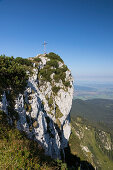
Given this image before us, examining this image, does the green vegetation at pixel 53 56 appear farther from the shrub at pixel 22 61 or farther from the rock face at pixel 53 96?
the shrub at pixel 22 61

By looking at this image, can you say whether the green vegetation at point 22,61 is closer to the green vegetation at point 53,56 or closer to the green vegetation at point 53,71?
the green vegetation at point 53,71

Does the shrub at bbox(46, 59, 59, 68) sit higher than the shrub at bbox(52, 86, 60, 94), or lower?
higher

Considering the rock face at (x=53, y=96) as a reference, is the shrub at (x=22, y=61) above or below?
above

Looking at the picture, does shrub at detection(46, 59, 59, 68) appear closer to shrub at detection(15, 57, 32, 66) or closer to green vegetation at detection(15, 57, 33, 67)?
green vegetation at detection(15, 57, 33, 67)

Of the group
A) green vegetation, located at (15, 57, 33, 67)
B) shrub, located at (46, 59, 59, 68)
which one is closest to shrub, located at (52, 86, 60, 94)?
shrub, located at (46, 59, 59, 68)

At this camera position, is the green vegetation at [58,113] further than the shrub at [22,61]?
Yes

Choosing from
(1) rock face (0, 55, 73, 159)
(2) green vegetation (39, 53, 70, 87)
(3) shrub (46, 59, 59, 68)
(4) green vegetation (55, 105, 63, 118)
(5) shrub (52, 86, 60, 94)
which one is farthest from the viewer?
(3) shrub (46, 59, 59, 68)

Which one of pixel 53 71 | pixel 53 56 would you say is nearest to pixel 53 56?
pixel 53 56

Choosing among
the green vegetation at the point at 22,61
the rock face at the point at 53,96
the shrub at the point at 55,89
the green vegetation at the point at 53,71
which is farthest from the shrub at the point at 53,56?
the shrub at the point at 55,89

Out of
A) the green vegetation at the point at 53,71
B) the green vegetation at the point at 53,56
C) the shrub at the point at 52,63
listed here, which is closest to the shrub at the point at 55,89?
the green vegetation at the point at 53,71

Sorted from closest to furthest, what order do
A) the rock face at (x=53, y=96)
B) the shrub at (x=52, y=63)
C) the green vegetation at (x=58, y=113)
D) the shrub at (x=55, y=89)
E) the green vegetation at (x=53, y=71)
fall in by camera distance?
the rock face at (x=53, y=96) → the green vegetation at (x=58, y=113) → the green vegetation at (x=53, y=71) → the shrub at (x=55, y=89) → the shrub at (x=52, y=63)

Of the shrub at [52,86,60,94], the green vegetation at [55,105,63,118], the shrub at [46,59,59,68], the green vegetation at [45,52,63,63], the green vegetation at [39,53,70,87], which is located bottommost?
the green vegetation at [55,105,63,118]

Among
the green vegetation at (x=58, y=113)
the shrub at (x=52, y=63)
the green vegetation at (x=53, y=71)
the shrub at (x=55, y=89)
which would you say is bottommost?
the green vegetation at (x=58, y=113)

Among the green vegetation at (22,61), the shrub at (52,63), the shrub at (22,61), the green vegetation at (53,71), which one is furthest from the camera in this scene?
the shrub at (52,63)
